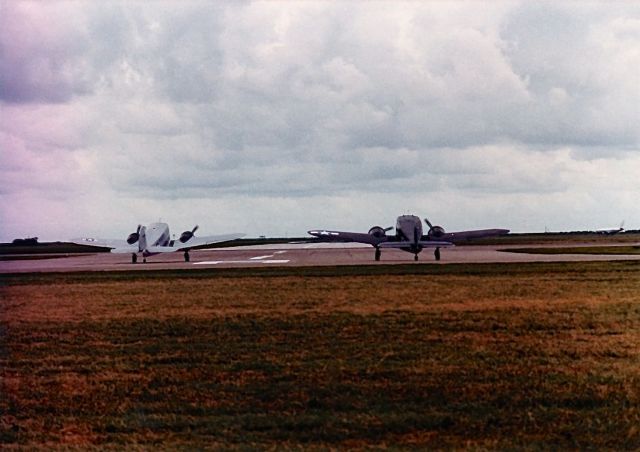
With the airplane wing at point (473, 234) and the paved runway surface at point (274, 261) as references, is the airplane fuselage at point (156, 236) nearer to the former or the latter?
the paved runway surface at point (274, 261)

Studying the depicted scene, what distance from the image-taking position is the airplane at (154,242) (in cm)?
5053

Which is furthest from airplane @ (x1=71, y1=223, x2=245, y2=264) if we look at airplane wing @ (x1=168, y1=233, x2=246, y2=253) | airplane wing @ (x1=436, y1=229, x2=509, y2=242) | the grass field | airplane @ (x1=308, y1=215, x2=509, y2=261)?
the grass field

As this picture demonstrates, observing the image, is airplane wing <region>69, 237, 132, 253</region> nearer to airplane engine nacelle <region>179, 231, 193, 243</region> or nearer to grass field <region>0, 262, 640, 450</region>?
airplane engine nacelle <region>179, 231, 193, 243</region>

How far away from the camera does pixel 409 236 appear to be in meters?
50.2

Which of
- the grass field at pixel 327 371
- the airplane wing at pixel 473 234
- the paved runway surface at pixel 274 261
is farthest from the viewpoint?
the airplane wing at pixel 473 234

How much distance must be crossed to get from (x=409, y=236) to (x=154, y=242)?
1729cm

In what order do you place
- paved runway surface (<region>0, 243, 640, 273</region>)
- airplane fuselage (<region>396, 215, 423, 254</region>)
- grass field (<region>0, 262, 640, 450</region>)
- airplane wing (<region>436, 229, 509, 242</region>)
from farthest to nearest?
1. airplane wing (<region>436, 229, 509, 242</region>)
2. airplane fuselage (<region>396, 215, 423, 254</region>)
3. paved runway surface (<region>0, 243, 640, 273</region>)
4. grass field (<region>0, 262, 640, 450</region>)

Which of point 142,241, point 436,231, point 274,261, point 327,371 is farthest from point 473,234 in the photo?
point 327,371

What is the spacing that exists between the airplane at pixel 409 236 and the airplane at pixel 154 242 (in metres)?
8.68

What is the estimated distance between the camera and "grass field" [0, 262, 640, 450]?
865cm

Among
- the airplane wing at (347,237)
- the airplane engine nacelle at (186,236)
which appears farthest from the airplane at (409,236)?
the airplane engine nacelle at (186,236)

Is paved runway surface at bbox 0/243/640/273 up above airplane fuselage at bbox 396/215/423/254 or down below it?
below

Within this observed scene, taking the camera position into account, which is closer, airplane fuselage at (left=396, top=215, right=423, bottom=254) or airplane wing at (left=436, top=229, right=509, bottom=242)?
airplane fuselage at (left=396, top=215, right=423, bottom=254)

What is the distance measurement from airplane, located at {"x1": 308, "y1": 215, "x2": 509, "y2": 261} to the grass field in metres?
25.7
